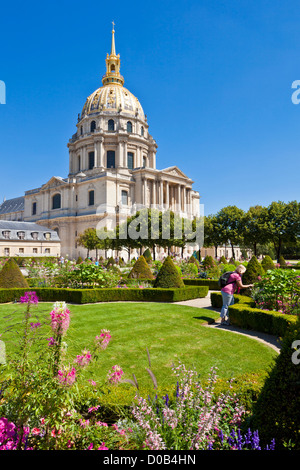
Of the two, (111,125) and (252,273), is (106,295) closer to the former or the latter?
(252,273)

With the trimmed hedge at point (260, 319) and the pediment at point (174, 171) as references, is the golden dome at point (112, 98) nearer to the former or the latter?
the pediment at point (174, 171)

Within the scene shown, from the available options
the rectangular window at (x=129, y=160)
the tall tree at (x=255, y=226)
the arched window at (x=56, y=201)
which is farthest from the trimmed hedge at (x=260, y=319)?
the rectangular window at (x=129, y=160)

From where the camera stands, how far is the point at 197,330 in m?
8.32

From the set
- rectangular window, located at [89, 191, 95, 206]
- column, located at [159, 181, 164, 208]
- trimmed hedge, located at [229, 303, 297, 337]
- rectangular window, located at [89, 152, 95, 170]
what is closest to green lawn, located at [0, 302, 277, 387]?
trimmed hedge, located at [229, 303, 297, 337]

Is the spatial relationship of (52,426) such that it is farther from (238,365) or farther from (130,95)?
(130,95)

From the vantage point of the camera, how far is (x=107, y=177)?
5450cm

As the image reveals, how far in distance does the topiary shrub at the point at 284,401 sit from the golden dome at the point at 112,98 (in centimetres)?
6870

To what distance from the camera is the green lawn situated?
5.35 meters

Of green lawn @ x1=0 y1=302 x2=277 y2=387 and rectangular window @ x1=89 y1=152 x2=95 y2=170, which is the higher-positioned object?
rectangular window @ x1=89 y1=152 x2=95 y2=170

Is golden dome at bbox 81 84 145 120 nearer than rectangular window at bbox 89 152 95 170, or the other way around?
rectangular window at bbox 89 152 95 170

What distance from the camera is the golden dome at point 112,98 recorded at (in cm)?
6600

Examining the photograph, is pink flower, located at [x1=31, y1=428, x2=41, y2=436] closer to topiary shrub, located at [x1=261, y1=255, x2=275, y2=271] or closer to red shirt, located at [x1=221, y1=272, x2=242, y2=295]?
red shirt, located at [x1=221, y1=272, x2=242, y2=295]

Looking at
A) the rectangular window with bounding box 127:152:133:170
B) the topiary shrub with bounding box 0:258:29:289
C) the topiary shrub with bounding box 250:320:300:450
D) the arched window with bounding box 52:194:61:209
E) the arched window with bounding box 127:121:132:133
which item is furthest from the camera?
the arched window with bounding box 127:121:132:133

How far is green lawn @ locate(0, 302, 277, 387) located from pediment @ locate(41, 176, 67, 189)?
5269cm
